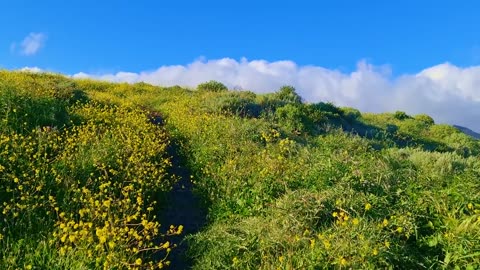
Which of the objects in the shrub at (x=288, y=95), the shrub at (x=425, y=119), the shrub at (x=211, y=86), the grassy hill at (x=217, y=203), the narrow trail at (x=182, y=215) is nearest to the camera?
the grassy hill at (x=217, y=203)

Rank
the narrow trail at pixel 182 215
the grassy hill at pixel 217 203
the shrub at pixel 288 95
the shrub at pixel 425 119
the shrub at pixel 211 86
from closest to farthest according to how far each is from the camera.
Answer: the grassy hill at pixel 217 203 < the narrow trail at pixel 182 215 < the shrub at pixel 288 95 < the shrub at pixel 211 86 < the shrub at pixel 425 119

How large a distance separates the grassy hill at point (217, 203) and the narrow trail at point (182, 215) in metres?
0.03

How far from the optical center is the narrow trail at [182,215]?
7.15 meters

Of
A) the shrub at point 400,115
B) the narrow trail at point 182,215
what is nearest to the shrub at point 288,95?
the shrub at point 400,115

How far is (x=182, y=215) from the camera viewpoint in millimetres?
9008

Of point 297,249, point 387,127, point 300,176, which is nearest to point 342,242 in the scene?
point 297,249

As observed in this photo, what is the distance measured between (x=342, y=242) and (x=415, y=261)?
3.23ft

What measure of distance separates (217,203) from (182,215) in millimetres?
758

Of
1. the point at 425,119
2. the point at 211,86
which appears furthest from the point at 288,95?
the point at 425,119

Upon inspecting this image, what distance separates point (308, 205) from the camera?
6.99 metres

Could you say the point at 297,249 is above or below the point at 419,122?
below

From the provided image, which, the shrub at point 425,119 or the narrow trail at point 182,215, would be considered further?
the shrub at point 425,119

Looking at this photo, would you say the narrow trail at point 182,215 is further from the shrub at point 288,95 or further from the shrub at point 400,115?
the shrub at point 400,115

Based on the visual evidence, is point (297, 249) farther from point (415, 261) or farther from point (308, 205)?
point (415, 261)
